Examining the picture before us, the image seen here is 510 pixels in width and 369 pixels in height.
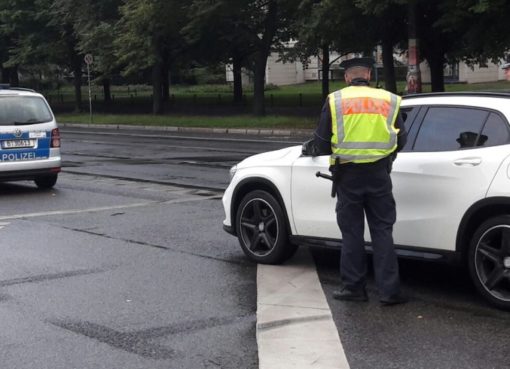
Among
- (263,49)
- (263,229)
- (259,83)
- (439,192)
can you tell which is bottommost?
(263,229)

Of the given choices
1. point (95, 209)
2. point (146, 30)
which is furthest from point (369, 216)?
point (146, 30)

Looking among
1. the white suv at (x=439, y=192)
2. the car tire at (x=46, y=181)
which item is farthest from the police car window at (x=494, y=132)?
the car tire at (x=46, y=181)

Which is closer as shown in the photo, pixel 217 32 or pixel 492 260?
pixel 492 260

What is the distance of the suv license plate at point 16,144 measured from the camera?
40.9 ft

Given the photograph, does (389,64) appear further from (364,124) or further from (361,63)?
(364,124)

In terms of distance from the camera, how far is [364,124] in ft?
18.5

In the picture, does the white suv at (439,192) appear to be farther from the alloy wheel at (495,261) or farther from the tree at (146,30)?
the tree at (146,30)

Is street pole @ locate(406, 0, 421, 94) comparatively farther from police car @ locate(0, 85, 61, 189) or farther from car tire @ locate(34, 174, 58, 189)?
car tire @ locate(34, 174, 58, 189)

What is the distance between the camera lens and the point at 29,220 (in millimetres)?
10016

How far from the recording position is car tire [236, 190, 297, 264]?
6.93m

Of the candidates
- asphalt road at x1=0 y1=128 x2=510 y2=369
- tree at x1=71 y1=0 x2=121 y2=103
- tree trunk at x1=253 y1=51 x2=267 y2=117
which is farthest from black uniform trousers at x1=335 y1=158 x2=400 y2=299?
tree at x1=71 y1=0 x2=121 y2=103

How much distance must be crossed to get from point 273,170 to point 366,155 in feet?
4.87

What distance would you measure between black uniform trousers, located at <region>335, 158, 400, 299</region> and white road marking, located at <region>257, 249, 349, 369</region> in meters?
0.45

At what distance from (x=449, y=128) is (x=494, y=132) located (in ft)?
1.33
